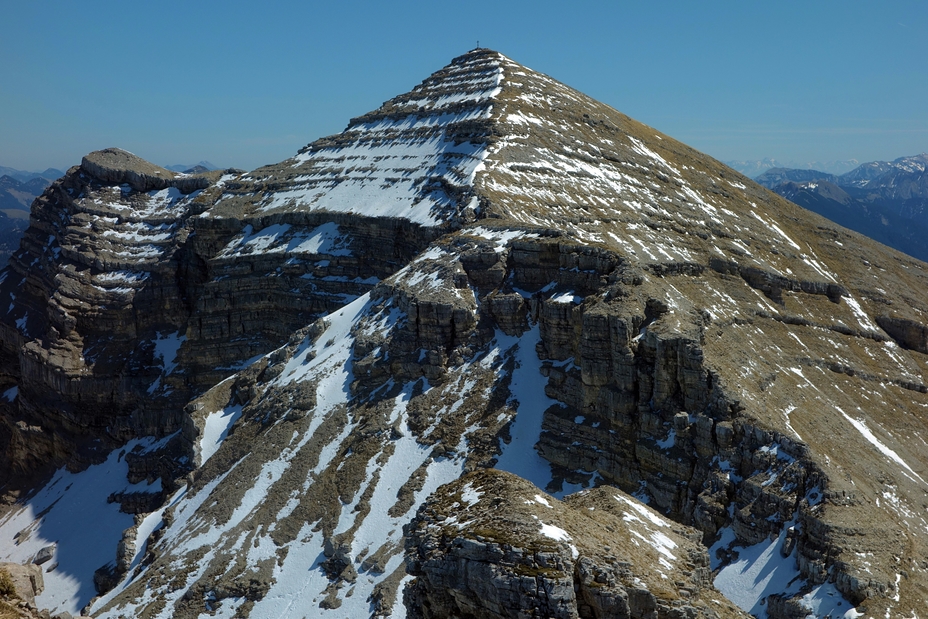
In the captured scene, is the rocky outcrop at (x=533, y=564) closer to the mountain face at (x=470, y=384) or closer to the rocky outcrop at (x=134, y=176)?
Answer: the mountain face at (x=470, y=384)

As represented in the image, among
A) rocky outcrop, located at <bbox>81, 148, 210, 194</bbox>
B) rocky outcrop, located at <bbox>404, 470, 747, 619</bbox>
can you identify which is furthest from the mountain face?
rocky outcrop, located at <bbox>81, 148, 210, 194</bbox>

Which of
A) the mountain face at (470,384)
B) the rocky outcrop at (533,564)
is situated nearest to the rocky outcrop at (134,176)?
the mountain face at (470,384)

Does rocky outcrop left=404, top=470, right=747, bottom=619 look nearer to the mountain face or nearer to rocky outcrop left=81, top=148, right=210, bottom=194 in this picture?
the mountain face

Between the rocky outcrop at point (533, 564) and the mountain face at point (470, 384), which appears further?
the mountain face at point (470, 384)

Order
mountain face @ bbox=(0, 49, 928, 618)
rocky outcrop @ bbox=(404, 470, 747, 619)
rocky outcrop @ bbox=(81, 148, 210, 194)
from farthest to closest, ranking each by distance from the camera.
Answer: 1. rocky outcrop @ bbox=(81, 148, 210, 194)
2. mountain face @ bbox=(0, 49, 928, 618)
3. rocky outcrop @ bbox=(404, 470, 747, 619)

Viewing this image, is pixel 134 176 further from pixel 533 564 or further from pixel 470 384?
pixel 533 564
